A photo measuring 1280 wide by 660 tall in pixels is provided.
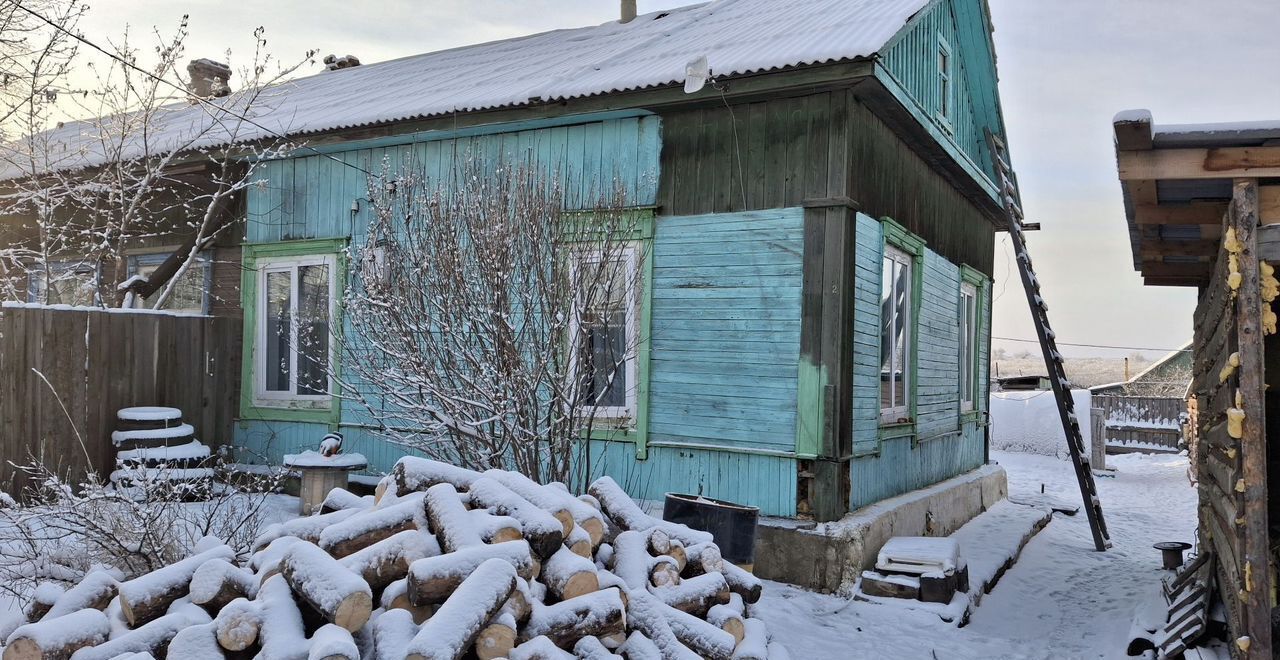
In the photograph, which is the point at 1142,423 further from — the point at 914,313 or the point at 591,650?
the point at 591,650

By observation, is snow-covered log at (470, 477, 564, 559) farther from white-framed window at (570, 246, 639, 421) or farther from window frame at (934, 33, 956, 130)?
window frame at (934, 33, 956, 130)

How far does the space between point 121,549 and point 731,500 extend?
433 cm

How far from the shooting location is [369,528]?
3.85 meters

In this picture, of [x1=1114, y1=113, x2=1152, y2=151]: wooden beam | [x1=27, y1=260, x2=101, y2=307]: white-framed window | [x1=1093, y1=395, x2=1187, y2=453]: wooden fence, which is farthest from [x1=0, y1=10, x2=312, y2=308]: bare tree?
[x1=1093, y1=395, x2=1187, y2=453]: wooden fence

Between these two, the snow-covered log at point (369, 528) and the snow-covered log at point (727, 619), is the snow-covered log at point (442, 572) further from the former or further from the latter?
the snow-covered log at point (727, 619)

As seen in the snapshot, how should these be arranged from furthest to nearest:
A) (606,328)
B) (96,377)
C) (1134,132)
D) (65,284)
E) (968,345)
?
(65,284)
(968,345)
(96,377)
(606,328)
(1134,132)

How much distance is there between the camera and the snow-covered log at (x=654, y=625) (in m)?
3.77

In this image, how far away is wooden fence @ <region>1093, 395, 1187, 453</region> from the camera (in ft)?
70.4

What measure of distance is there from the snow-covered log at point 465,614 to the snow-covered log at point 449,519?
281 millimetres

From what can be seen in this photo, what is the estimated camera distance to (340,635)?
310cm

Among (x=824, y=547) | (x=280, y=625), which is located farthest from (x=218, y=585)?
(x=824, y=547)

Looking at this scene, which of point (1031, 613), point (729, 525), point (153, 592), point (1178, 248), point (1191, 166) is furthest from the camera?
point (1031, 613)

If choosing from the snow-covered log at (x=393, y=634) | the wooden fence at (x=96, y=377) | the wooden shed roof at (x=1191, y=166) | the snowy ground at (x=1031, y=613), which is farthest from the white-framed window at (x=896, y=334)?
the wooden fence at (x=96, y=377)

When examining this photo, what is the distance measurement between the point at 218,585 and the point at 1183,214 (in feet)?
18.5
